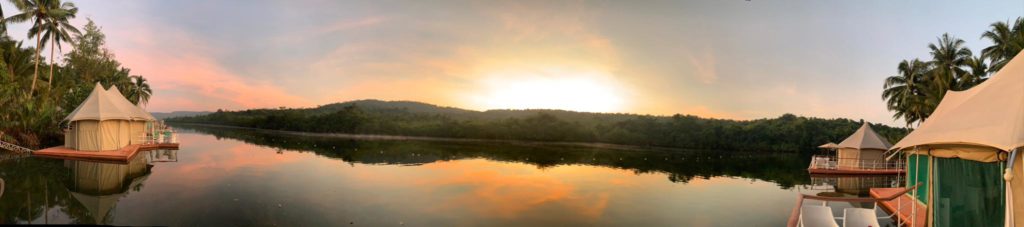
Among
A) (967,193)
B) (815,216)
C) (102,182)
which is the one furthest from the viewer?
(102,182)

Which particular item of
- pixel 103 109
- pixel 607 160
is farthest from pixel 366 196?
pixel 607 160

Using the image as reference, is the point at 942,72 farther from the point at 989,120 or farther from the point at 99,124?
the point at 99,124

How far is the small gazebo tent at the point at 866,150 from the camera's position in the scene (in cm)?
2694

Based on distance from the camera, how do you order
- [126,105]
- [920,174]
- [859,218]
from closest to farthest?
[859,218] < [920,174] < [126,105]

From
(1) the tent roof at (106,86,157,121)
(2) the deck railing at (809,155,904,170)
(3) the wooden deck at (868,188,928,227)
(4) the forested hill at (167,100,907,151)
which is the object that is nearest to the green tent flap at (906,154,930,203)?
(3) the wooden deck at (868,188,928,227)

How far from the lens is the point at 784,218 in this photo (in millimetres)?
13711

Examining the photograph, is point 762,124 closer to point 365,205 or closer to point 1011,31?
point 1011,31

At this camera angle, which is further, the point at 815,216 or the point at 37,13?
the point at 37,13

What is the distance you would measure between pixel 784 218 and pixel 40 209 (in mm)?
18071

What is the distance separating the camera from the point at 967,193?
24.6 feet

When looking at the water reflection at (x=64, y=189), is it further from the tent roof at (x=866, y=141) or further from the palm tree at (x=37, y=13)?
the tent roof at (x=866, y=141)

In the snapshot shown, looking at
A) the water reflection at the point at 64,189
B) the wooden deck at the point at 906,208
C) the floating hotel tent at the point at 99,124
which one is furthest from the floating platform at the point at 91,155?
the wooden deck at the point at 906,208

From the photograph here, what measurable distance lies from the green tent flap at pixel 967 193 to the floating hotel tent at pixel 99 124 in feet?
97.5

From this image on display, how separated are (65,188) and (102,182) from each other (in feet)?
5.23
